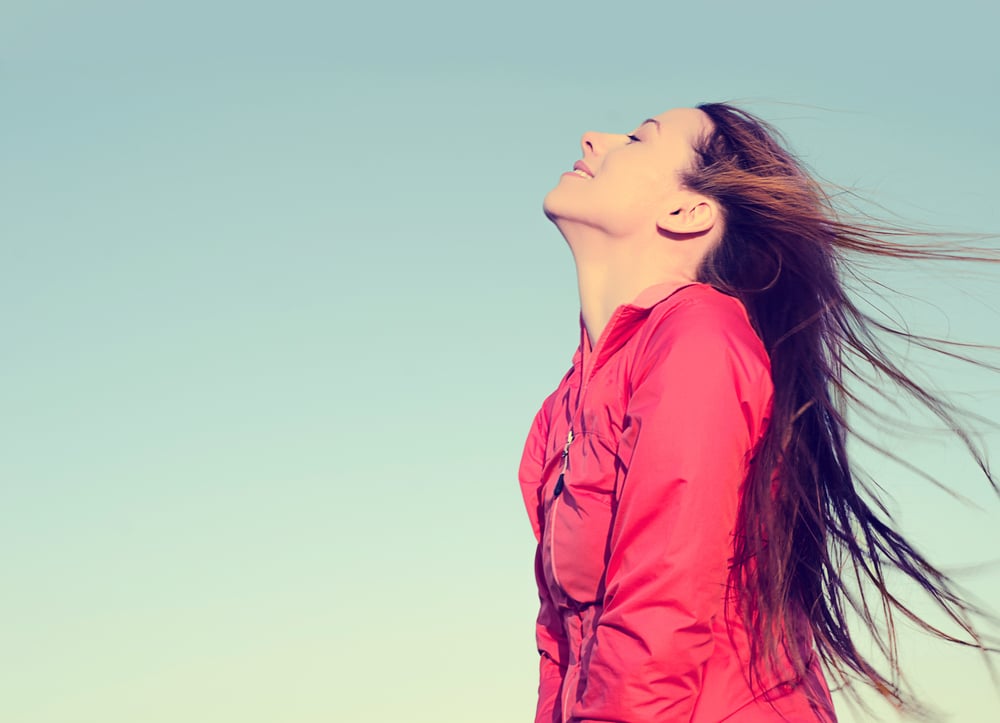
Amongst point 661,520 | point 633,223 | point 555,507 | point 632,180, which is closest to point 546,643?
point 555,507

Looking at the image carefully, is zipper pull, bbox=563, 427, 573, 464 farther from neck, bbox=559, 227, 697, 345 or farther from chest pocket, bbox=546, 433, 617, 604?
neck, bbox=559, 227, 697, 345

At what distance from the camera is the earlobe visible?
11.5ft

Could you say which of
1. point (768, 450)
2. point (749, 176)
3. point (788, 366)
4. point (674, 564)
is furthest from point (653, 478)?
point (749, 176)

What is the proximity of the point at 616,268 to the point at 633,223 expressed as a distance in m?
0.15

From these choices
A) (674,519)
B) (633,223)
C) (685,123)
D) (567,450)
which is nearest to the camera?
(674,519)

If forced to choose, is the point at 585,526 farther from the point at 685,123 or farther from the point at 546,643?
the point at 685,123

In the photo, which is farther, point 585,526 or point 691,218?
point 691,218

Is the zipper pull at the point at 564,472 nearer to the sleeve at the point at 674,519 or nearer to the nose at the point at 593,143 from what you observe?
the sleeve at the point at 674,519

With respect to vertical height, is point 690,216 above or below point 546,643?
above

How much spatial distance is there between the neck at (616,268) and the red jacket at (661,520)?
174mm

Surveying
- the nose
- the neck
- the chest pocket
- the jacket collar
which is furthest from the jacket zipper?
the nose

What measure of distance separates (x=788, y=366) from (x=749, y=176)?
684 millimetres

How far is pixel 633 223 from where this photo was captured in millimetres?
3506

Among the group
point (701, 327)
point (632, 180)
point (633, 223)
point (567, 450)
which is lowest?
point (567, 450)
